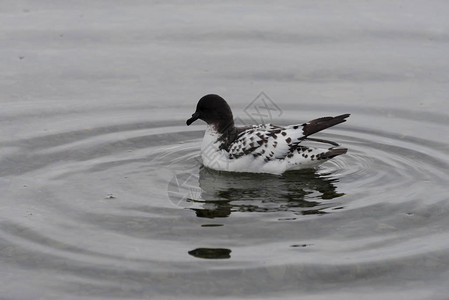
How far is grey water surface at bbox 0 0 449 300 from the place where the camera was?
8.15m

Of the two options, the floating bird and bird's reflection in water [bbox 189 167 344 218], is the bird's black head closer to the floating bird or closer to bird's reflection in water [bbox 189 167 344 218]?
the floating bird

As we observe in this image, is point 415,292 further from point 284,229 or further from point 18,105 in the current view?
point 18,105

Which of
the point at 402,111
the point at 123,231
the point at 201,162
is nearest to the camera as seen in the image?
the point at 123,231

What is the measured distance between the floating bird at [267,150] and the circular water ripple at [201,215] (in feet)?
0.57

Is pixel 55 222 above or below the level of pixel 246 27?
below

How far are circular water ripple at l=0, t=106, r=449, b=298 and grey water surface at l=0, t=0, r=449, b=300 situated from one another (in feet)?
0.09

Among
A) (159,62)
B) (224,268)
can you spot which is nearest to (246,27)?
(159,62)

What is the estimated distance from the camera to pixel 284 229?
29.9 feet

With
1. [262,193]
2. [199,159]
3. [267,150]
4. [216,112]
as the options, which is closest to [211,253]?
[262,193]

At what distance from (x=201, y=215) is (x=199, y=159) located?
2.03 metres

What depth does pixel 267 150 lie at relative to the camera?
11102 millimetres

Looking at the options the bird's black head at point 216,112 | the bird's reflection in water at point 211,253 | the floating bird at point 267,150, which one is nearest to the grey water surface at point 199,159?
the bird's reflection in water at point 211,253

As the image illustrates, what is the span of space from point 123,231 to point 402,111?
561 cm

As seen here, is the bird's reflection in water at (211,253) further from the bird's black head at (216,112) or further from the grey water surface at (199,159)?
the bird's black head at (216,112)
